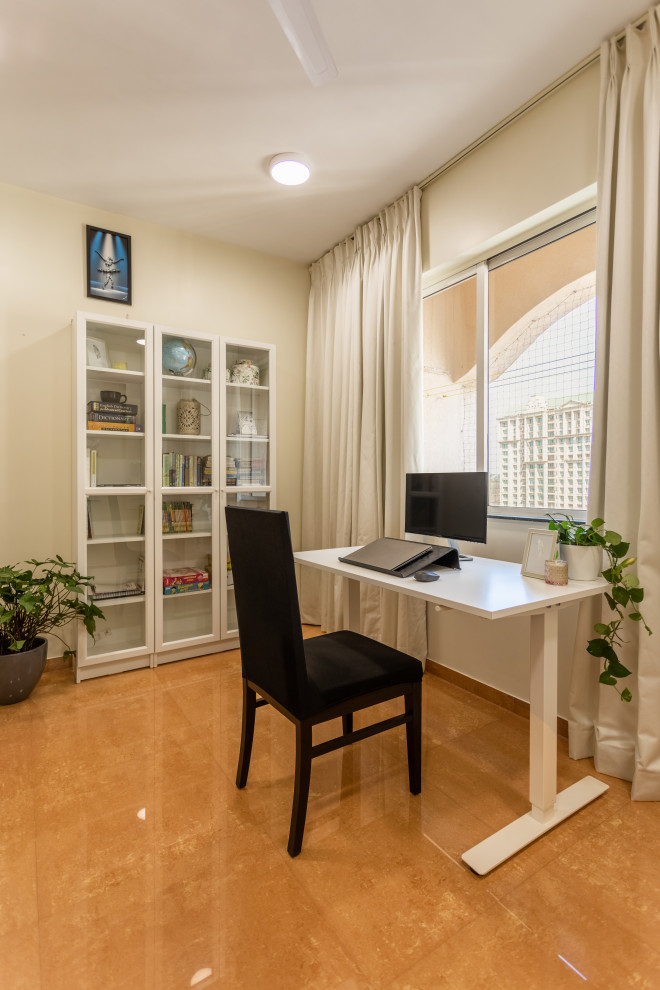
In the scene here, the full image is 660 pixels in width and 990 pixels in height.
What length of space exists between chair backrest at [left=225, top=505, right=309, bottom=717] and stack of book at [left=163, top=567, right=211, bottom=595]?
1387 mm

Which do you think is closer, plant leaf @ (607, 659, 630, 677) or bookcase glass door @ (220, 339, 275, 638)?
plant leaf @ (607, 659, 630, 677)

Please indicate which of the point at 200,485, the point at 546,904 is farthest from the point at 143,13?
the point at 546,904

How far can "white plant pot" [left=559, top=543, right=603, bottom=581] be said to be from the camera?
1.66 meters

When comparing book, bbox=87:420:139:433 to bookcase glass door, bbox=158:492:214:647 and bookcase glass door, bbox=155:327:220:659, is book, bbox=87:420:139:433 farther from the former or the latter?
bookcase glass door, bbox=158:492:214:647

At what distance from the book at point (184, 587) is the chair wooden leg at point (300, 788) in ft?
5.80

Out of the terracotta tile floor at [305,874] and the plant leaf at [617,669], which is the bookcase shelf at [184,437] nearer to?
the terracotta tile floor at [305,874]

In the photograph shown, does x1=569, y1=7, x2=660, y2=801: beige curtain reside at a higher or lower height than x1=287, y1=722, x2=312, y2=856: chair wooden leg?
higher

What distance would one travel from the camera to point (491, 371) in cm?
253

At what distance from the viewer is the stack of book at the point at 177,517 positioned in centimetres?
297

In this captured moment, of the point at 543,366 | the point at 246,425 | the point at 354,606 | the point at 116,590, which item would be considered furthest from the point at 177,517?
the point at 543,366

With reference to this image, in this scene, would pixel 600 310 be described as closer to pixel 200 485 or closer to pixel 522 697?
pixel 522 697

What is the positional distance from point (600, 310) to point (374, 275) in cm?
150

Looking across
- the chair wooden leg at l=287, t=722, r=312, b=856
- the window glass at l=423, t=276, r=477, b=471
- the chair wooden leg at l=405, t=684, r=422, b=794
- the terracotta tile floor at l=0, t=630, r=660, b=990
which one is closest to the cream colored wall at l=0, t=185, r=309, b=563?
the terracotta tile floor at l=0, t=630, r=660, b=990

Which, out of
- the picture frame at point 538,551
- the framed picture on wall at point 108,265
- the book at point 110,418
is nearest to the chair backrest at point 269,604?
the picture frame at point 538,551
